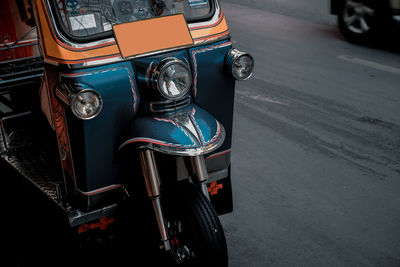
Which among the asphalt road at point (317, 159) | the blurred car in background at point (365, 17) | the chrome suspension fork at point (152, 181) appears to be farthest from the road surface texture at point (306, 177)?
the blurred car in background at point (365, 17)

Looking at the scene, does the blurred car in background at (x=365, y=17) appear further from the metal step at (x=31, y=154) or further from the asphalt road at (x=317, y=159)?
the metal step at (x=31, y=154)

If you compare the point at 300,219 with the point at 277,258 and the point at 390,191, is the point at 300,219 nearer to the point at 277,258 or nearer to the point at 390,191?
the point at 277,258

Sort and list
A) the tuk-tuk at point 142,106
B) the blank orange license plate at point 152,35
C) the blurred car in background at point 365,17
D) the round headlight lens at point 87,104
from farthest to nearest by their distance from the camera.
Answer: the blurred car in background at point 365,17 → the blank orange license plate at point 152,35 → the tuk-tuk at point 142,106 → the round headlight lens at point 87,104

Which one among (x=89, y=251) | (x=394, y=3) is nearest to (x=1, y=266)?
(x=89, y=251)

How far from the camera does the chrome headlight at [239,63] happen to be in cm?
288

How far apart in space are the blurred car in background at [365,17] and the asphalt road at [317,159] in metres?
0.32

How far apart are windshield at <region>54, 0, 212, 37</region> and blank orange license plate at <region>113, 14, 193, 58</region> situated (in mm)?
116

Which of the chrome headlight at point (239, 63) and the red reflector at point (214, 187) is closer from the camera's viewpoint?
the chrome headlight at point (239, 63)

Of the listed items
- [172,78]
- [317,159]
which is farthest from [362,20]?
[172,78]

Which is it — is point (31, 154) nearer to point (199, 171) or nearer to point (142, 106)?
point (142, 106)

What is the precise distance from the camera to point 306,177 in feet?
13.5

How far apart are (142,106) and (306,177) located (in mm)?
1979

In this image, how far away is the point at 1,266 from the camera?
3.19 meters

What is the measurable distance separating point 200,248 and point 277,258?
0.83 metres
